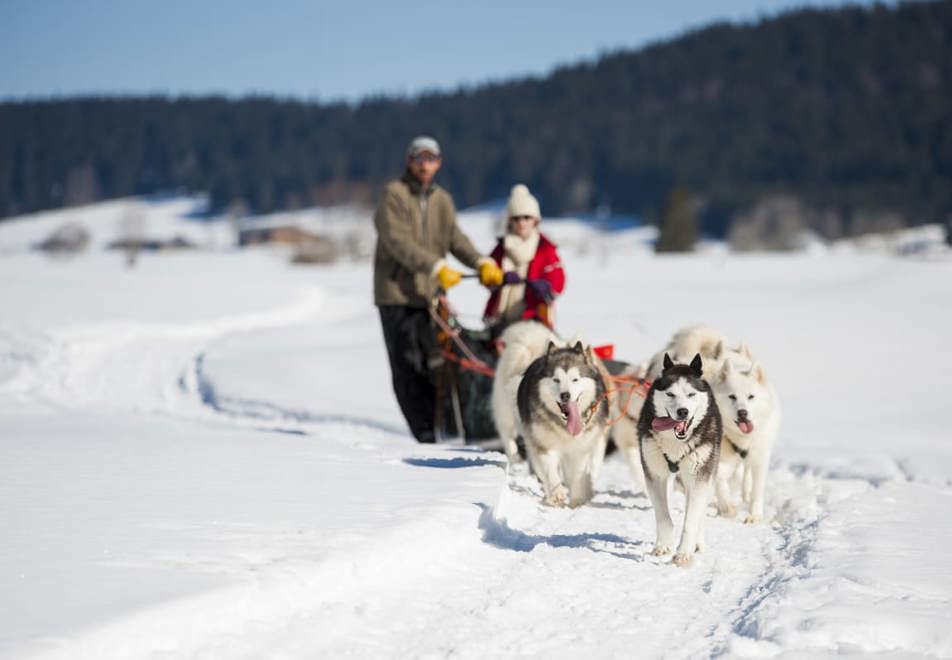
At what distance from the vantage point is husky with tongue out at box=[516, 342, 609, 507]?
5.05 meters

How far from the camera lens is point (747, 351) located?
5242mm

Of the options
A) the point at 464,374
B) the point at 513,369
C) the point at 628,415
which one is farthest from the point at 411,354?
the point at 628,415

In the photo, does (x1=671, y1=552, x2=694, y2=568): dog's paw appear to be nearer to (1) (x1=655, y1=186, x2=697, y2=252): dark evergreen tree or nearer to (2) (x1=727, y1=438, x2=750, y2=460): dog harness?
(2) (x1=727, y1=438, x2=750, y2=460): dog harness

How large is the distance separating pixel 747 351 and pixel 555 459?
3.90ft

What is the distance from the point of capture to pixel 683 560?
4086mm

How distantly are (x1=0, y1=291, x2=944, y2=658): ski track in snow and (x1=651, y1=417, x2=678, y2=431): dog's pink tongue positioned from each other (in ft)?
1.88

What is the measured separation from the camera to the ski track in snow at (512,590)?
2963 mm

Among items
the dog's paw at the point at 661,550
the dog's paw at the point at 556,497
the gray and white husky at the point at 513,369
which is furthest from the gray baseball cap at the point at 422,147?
the dog's paw at the point at 661,550

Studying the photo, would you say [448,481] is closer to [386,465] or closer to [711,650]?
[386,465]

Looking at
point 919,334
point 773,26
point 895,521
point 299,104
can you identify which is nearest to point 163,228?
point 299,104

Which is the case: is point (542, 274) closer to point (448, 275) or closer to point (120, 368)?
point (448, 275)

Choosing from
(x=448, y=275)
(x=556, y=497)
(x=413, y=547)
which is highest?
(x=448, y=275)

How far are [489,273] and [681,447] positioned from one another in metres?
2.23

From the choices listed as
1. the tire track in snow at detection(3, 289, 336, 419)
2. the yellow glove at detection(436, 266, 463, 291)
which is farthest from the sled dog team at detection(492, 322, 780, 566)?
the tire track in snow at detection(3, 289, 336, 419)
